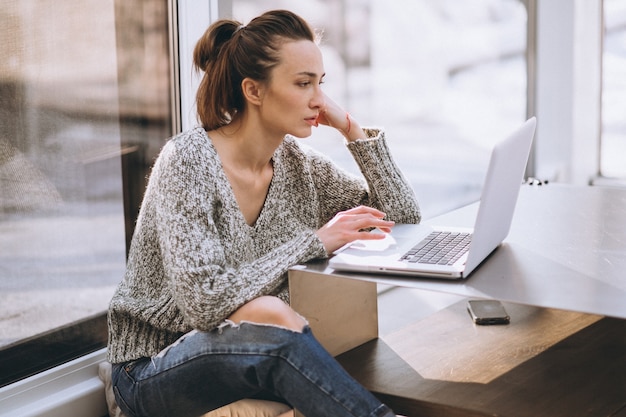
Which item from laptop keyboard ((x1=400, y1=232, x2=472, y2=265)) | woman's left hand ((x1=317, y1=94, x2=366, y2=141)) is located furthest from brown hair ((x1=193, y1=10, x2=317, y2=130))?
laptop keyboard ((x1=400, y1=232, x2=472, y2=265))

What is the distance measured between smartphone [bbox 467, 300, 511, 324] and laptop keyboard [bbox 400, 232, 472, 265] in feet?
1.32

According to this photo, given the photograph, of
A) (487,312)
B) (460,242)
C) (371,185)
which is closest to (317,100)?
(371,185)

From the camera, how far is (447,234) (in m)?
1.66

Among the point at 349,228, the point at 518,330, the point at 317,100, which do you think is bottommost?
the point at 518,330

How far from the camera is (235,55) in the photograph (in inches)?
67.9

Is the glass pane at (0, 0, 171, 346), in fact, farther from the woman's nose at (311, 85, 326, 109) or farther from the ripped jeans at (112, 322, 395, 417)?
the woman's nose at (311, 85, 326, 109)

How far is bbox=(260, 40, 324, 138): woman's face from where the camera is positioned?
5.57ft

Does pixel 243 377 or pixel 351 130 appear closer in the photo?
pixel 243 377

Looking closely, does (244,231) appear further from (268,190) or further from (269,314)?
(269,314)

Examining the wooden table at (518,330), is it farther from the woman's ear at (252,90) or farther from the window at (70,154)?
the window at (70,154)

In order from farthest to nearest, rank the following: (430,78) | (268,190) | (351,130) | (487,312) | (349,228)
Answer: (430,78), (487,312), (351,130), (268,190), (349,228)

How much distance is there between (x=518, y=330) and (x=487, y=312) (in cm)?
11

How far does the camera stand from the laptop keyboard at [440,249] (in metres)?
1.46

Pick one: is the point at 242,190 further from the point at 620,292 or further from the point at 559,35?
the point at 559,35
